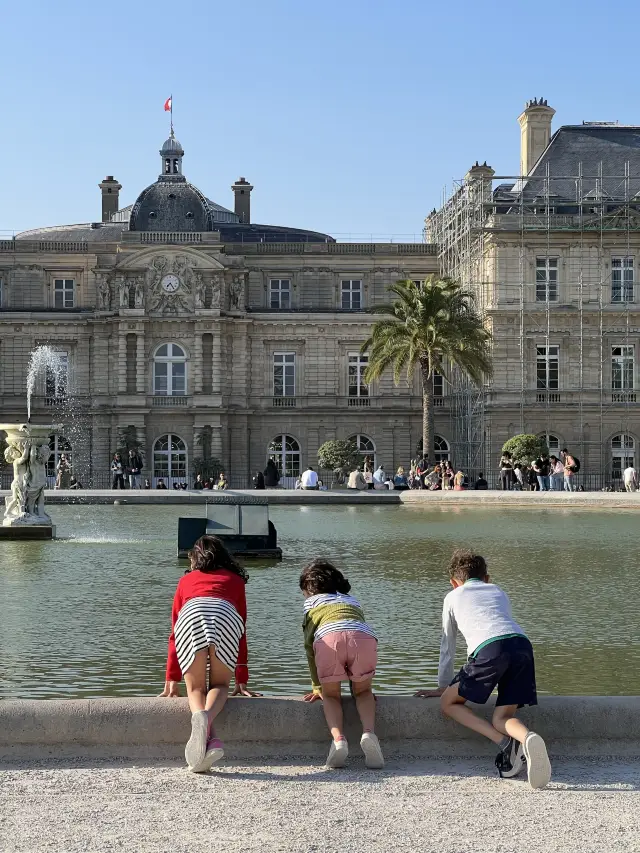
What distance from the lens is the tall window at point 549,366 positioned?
5684 centimetres

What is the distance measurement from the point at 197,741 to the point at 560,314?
50272 mm

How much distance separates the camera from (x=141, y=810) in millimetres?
6859

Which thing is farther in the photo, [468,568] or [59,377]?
[59,377]

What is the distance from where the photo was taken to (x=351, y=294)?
6366 cm

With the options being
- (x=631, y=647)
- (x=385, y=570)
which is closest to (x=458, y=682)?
(x=631, y=647)

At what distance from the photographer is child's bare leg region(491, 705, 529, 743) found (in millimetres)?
7637

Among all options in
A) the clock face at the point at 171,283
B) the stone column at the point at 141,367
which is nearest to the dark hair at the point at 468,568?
the stone column at the point at 141,367

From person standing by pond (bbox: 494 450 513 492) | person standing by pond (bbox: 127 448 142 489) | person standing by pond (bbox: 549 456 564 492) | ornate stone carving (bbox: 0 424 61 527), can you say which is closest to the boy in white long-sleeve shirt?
ornate stone carving (bbox: 0 424 61 527)

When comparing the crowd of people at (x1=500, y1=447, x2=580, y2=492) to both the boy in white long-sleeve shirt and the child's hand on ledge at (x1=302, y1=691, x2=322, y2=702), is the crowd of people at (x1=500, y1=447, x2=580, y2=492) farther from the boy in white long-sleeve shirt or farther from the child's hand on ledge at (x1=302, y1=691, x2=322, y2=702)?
the child's hand on ledge at (x1=302, y1=691, x2=322, y2=702)

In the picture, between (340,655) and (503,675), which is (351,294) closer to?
(340,655)

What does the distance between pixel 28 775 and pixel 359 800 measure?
197 cm

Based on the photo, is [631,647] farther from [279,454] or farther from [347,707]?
[279,454]

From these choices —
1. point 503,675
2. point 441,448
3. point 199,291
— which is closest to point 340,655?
point 503,675

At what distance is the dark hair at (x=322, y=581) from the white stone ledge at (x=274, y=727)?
771 mm
